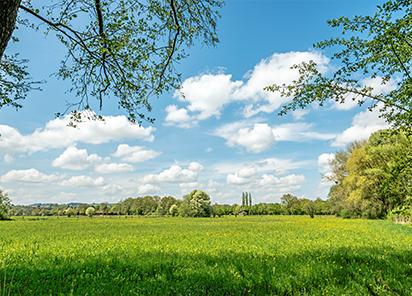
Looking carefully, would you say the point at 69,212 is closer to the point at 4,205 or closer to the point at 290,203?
the point at 4,205

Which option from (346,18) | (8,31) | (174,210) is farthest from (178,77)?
(174,210)

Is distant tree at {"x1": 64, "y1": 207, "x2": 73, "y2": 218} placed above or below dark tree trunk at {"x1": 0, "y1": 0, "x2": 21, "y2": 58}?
below

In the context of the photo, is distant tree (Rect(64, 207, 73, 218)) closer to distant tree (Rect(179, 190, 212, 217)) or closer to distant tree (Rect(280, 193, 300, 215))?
distant tree (Rect(179, 190, 212, 217))

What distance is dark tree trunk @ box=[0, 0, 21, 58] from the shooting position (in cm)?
363

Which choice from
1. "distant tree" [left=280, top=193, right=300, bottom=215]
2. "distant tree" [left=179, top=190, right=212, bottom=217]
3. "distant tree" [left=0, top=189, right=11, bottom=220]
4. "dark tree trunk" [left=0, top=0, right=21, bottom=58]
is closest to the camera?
"dark tree trunk" [left=0, top=0, right=21, bottom=58]

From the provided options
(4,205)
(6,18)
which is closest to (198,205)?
(4,205)

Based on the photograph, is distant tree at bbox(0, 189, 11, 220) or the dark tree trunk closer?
the dark tree trunk

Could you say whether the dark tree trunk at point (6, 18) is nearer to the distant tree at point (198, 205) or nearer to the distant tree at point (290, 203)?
the distant tree at point (198, 205)

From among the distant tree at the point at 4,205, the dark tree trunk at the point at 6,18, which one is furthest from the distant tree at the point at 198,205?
the dark tree trunk at the point at 6,18

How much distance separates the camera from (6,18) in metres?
3.72

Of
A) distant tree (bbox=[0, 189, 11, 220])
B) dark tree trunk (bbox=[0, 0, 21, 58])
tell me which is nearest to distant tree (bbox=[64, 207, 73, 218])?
distant tree (bbox=[0, 189, 11, 220])

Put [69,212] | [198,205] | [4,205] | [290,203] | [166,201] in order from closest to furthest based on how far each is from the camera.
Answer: [4,205], [198,205], [69,212], [290,203], [166,201]

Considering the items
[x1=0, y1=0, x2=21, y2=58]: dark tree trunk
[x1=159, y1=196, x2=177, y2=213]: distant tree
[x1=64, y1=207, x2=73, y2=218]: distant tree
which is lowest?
[x1=64, y1=207, x2=73, y2=218]: distant tree

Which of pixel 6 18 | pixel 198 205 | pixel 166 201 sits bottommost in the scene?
pixel 166 201
